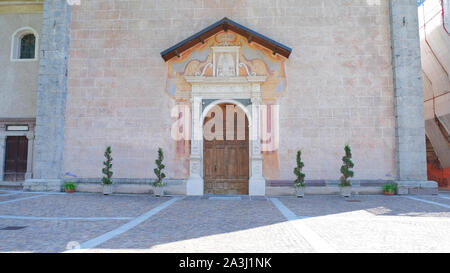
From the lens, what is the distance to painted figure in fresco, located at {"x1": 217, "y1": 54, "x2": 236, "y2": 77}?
11336mm

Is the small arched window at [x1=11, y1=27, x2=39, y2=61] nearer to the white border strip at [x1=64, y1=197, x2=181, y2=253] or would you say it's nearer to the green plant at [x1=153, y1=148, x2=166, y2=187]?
the green plant at [x1=153, y1=148, x2=166, y2=187]

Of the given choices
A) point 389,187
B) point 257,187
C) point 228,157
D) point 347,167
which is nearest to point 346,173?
point 347,167

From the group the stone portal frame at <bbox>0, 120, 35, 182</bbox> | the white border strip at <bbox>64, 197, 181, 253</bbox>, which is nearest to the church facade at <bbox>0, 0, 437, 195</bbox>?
the stone portal frame at <bbox>0, 120, 35, 182</bbox>

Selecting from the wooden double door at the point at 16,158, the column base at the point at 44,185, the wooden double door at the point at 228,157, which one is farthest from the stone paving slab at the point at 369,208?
the wooden double door at the point at 16,158

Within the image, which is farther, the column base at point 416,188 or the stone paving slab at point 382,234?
the column base at point 416,188

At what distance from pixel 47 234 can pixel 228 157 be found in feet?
24.3

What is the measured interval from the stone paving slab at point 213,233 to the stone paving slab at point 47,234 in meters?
0.61

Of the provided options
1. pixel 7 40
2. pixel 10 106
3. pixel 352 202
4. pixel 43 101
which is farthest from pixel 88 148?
pixel 352 202

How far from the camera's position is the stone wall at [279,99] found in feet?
35.7

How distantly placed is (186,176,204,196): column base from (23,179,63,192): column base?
15.8ft

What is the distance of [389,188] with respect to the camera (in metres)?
10.3

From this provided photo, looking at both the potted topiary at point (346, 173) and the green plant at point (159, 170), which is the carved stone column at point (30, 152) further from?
the potted topiary at point (346, 173)

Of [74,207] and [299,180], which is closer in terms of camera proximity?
[74,207]

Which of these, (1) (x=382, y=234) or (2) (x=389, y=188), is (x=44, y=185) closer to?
(1) (x=382, y=234)
